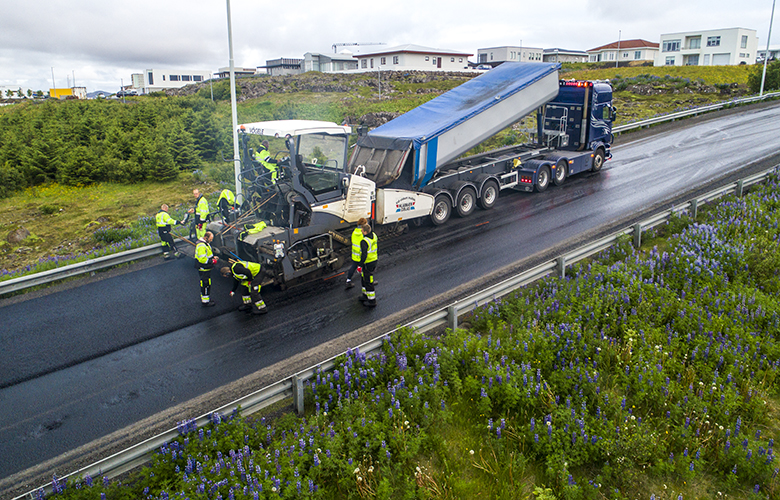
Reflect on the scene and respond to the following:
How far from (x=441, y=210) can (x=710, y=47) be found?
6672cm

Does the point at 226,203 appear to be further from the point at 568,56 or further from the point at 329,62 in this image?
the point at 568,56

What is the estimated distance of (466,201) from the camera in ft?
47.2

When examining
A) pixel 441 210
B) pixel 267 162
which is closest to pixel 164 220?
pixel 267 162

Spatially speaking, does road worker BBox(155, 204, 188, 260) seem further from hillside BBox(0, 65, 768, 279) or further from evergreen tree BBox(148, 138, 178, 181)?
evergreen tree BBox(148, 138, 178, 181)

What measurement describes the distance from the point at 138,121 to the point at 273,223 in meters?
20.1

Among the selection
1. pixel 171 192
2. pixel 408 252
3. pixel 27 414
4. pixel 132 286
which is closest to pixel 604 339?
pixel 408 252

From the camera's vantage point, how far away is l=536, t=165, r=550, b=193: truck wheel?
632 inches

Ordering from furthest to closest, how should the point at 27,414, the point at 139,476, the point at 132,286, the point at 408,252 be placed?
the point at 408,252, the point at 132,286, the point at 27,414, the point at 139,476

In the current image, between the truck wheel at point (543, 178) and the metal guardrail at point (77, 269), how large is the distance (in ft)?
36.7

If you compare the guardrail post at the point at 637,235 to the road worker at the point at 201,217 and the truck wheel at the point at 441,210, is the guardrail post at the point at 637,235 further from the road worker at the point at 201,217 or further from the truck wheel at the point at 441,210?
the road worker at the point at 201,217

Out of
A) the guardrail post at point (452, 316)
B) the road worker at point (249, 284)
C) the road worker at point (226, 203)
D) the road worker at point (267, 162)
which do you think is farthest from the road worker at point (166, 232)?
the guardrail post at point (452, 316)

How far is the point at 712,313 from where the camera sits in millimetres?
7320

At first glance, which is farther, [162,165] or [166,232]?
[162,165]

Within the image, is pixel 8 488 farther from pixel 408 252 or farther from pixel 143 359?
pixel 408 252
